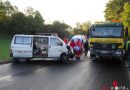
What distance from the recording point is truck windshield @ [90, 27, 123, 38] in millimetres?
Result: 19500

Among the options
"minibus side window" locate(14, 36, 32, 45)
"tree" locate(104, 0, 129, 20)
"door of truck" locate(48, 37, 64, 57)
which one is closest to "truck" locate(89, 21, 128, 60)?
"door of truck" locate(48, 37, 64, 57)

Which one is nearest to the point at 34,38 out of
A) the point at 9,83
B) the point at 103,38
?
the point at 103,38

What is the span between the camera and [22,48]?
1928 cm

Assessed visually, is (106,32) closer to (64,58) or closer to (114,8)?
(64,58)

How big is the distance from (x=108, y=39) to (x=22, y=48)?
5.37 metres

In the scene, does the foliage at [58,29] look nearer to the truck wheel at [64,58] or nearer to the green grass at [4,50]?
the green grass at [4,50]

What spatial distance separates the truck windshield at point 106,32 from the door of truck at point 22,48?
161 inches

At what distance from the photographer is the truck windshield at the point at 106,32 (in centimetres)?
1950

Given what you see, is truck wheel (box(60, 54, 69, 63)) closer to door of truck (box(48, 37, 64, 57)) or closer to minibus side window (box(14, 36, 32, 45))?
door of truck (box(48, 37, 64, 57))

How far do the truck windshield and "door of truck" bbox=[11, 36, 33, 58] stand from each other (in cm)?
409

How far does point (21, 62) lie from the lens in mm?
19969

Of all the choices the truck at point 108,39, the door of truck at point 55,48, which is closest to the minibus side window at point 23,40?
the door of truck at point 55,48

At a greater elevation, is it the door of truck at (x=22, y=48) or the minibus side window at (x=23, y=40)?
the minibus side window at (x=23, y=40)

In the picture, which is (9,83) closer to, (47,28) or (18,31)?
(18,31)
